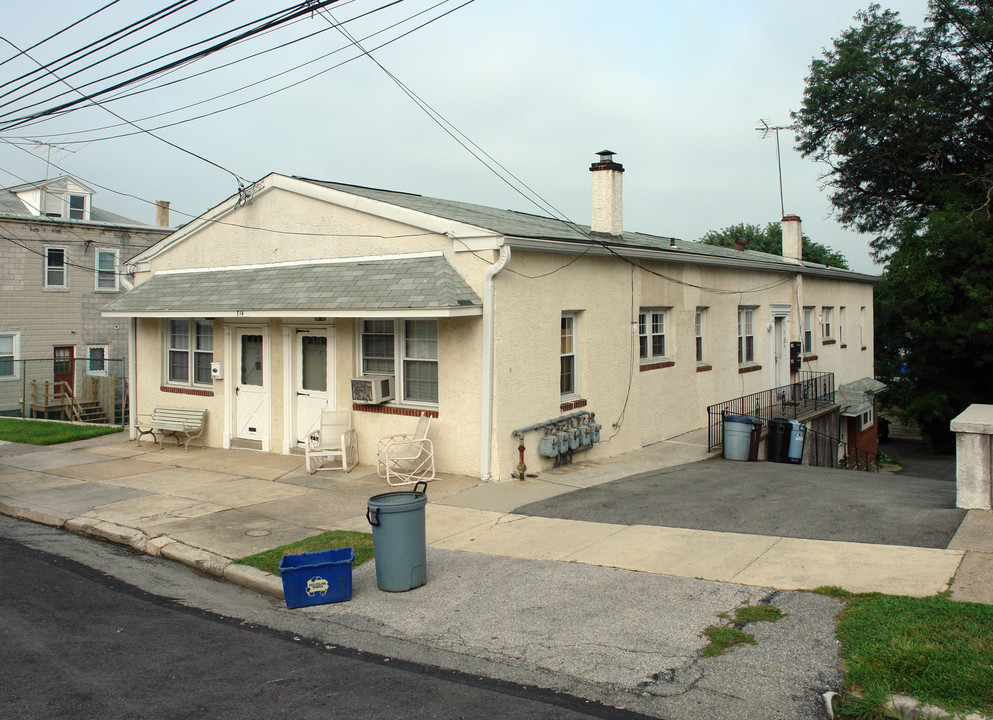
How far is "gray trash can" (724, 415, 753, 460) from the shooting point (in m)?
14.6

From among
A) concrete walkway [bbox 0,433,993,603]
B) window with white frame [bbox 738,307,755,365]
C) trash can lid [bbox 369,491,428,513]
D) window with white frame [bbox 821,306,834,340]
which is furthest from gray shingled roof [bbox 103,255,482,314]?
window with white frame [bbox 821,306,834,340]

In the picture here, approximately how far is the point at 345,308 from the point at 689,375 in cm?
849

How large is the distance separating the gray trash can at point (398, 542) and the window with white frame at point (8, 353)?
25.3 metres

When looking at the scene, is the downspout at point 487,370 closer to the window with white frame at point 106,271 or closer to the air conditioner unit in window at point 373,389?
the air conditioner unit in window at point 373,389

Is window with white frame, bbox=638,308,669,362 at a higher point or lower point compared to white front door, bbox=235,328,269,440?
higher

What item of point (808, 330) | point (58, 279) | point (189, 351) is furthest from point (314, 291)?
point (58, 279)

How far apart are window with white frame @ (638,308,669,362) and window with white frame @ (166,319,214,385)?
27.5 feet

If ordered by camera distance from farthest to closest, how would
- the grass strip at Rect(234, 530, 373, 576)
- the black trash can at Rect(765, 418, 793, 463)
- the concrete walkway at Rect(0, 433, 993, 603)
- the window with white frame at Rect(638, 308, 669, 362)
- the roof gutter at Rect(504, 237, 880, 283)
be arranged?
the black trash can at Rect(765, 418, 793, 463)
the window with white frame at Rect(638, 308, 669, 362)
the roof gutter at Rect(504, 237, 880, 283)
the grass strip at Rect(234, 530, 373, 576)
the concrete walkway at Rect(0, 433, 993, 603)

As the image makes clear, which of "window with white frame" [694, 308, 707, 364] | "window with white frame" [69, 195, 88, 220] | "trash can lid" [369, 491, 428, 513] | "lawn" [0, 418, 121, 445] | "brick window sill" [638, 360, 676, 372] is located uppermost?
"window with white frame" [69, 195, 88, 220]

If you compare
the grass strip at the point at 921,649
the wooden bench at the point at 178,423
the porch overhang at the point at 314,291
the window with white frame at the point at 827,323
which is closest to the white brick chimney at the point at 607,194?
the porch overhang at the point at 314,291

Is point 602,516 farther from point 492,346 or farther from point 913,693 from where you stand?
point 913,693

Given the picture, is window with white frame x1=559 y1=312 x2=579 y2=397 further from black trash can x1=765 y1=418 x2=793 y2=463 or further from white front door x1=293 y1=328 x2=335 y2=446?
black trash can x1=765 y1=418 x2=793 y2=463

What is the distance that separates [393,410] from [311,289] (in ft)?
7.78

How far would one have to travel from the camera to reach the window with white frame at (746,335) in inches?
781
